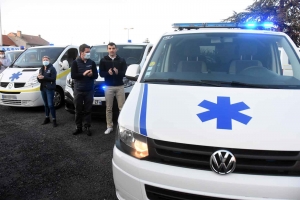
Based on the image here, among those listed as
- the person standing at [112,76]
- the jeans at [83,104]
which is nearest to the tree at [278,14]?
the person standing at [112,76]

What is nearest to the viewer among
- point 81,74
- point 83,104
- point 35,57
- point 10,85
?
point 81,74

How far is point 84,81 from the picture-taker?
198 inches

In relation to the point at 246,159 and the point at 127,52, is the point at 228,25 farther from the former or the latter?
the point at 127,52

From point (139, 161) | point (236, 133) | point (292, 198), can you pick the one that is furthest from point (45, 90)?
point (292, 198)

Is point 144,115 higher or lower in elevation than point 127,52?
lower

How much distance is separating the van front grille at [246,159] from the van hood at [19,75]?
237 inches

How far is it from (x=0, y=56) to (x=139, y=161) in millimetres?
8981

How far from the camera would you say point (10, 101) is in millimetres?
7020

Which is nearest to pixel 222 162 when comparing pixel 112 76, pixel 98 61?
pixel 112 76

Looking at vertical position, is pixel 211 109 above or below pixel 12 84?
above

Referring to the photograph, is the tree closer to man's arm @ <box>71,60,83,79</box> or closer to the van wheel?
the van wheel

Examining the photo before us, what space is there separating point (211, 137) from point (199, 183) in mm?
336

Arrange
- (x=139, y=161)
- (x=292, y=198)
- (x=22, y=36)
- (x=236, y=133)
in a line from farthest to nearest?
(x=22, y=36) < (x=139, y=161) < (x=236, y=133) < (x=292, y=198)

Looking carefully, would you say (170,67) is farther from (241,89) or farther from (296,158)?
(296,158)
